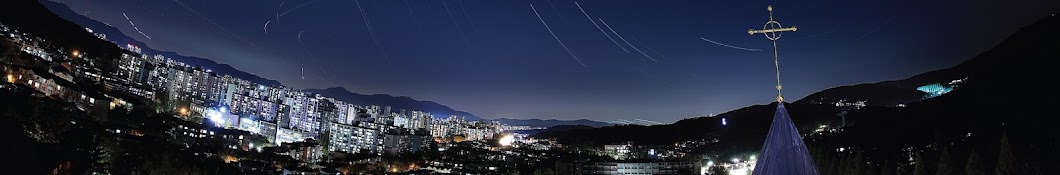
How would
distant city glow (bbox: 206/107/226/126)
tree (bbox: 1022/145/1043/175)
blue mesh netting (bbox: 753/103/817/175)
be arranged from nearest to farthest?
blue mesh netting (bbox: 753/103/817/175) → tree (bbox: 1022/145/1043/175) → distant city glow (bbox: 206/107/226/126)

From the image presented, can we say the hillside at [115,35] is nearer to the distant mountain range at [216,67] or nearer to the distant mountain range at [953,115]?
the distant mountain range at [216,67]

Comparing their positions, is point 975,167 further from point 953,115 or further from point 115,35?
point 115,35

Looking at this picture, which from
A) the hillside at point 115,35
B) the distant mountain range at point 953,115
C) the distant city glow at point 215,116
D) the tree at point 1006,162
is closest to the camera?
the tree at point 1006,162

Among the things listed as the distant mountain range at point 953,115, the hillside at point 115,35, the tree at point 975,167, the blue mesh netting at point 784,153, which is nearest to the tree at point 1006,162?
the tree at point 975,167

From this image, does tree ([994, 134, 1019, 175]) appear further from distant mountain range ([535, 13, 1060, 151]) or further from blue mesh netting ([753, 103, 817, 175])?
blue mesh netting ([753, 103, 817, 175])

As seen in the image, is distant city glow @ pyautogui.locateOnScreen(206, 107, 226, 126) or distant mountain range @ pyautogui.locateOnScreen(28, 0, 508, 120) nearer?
distant city glow @ pyautogui.locateOnScreen(206, 107, 226, 126)

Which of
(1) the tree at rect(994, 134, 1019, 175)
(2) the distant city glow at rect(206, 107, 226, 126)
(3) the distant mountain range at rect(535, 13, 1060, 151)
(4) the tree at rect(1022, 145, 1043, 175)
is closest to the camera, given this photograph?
(1) the tree at rect(994, 134, 1019, 175)

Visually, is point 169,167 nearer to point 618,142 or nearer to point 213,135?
point 213,135

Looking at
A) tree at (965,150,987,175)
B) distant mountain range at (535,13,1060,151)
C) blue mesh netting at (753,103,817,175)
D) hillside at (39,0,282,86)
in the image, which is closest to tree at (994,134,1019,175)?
tree at (965,150,987,175)

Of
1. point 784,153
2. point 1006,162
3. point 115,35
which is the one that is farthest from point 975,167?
point 115,35

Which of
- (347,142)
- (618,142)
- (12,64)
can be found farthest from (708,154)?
(12,64)

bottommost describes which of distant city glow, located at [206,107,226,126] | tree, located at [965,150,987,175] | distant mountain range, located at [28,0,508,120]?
tree, located at [965,150,987,175]

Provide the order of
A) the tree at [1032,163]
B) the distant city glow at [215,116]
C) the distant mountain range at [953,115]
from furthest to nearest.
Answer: the distant city glow at [215,116] < the distant mountain range at [953,115] < the tree at [1032,163]
